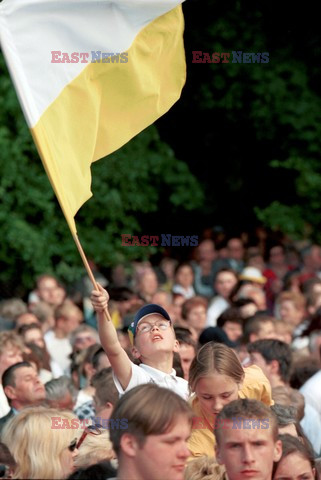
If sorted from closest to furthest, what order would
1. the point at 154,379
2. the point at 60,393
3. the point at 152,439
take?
the point at 152,439 < the point at 154,379 < the point at 60,393

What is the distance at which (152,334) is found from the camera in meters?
6.91

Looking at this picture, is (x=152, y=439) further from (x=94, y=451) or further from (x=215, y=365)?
(x=215, y=365)

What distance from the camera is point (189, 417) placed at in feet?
15.8

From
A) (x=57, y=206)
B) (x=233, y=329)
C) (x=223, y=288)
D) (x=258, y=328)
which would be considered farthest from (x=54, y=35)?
(x=57, y=206)

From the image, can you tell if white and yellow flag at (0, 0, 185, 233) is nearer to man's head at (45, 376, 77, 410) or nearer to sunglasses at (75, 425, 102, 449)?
sunglasses at (75, 425, 102, 449)

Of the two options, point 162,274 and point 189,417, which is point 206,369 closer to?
point 189,417

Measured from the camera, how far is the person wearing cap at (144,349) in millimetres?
6555

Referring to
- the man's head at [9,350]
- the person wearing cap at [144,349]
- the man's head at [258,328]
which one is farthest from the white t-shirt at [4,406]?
the man's head at [258,328]

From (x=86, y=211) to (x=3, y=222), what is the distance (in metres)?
1.28

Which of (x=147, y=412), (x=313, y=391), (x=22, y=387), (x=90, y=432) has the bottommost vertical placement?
(x=313, y=391)

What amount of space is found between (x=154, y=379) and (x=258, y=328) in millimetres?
4373

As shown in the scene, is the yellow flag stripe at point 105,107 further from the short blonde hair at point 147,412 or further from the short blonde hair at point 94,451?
the short blonde hair at point 147,412

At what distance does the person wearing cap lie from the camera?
21.5ft

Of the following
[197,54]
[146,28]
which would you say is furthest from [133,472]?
[197,54]
